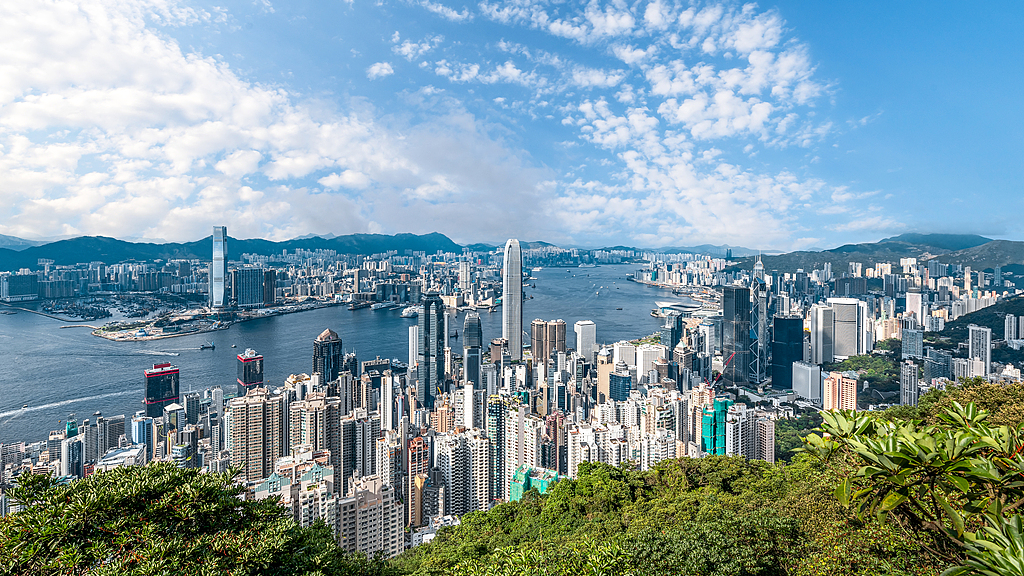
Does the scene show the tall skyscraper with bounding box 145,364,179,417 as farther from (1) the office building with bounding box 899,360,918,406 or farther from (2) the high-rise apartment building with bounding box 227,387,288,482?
(1) the office building with bounding box 899,360,918,406

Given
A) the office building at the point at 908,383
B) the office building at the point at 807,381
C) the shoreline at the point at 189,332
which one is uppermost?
the shoreline at the point at 189,332

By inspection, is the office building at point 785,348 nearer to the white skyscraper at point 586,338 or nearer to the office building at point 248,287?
the white skyscraper at point 586,338

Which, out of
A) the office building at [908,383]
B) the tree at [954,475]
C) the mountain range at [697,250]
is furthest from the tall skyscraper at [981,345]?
the tree at [954,475]

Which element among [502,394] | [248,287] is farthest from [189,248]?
[502,394]

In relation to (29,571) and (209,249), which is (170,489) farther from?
(209,249)

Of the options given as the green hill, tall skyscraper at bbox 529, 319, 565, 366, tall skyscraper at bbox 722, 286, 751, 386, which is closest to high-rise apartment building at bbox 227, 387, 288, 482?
tall skyscraper at bbox 529, 319, 565, 366

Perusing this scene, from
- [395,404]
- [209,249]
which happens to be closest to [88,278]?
[209,249]
